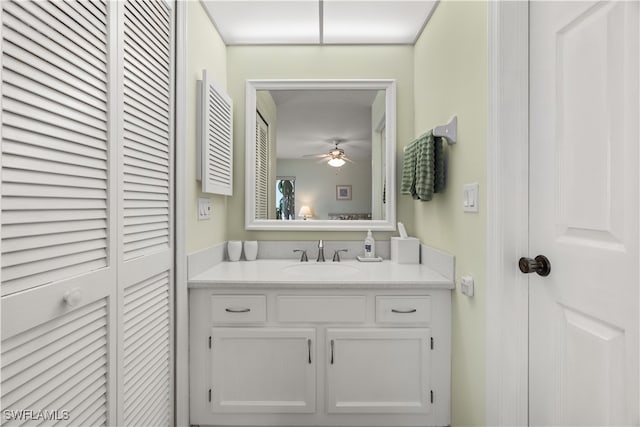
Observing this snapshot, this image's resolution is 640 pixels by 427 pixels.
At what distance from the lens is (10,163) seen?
75 centimetres

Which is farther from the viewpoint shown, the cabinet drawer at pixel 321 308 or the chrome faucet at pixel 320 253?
the chrome faucet at pixel 320 253

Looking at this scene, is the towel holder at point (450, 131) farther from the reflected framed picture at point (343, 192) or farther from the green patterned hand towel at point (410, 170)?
the reflected framed picture at point (343, 192)

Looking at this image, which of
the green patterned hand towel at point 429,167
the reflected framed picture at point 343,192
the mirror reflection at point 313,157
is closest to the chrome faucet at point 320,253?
the mirror reflection at point 313,157

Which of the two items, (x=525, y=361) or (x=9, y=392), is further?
(x=525, y=361)

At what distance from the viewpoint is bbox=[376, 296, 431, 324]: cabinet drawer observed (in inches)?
62.2

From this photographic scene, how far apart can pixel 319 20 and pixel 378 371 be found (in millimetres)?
1837

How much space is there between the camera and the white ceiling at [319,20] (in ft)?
5.98

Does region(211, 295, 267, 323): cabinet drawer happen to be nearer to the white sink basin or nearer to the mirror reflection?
the white sink basin

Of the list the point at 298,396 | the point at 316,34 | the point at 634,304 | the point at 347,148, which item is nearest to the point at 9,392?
the point at 298,396

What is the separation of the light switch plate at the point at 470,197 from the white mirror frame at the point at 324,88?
740mm

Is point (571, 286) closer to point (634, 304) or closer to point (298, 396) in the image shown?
point (634, 304)

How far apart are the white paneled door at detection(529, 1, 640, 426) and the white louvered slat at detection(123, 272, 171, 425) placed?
1361 mm

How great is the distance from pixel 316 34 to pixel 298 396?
6.38 feet

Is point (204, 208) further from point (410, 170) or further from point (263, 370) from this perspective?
point (410, 170)
